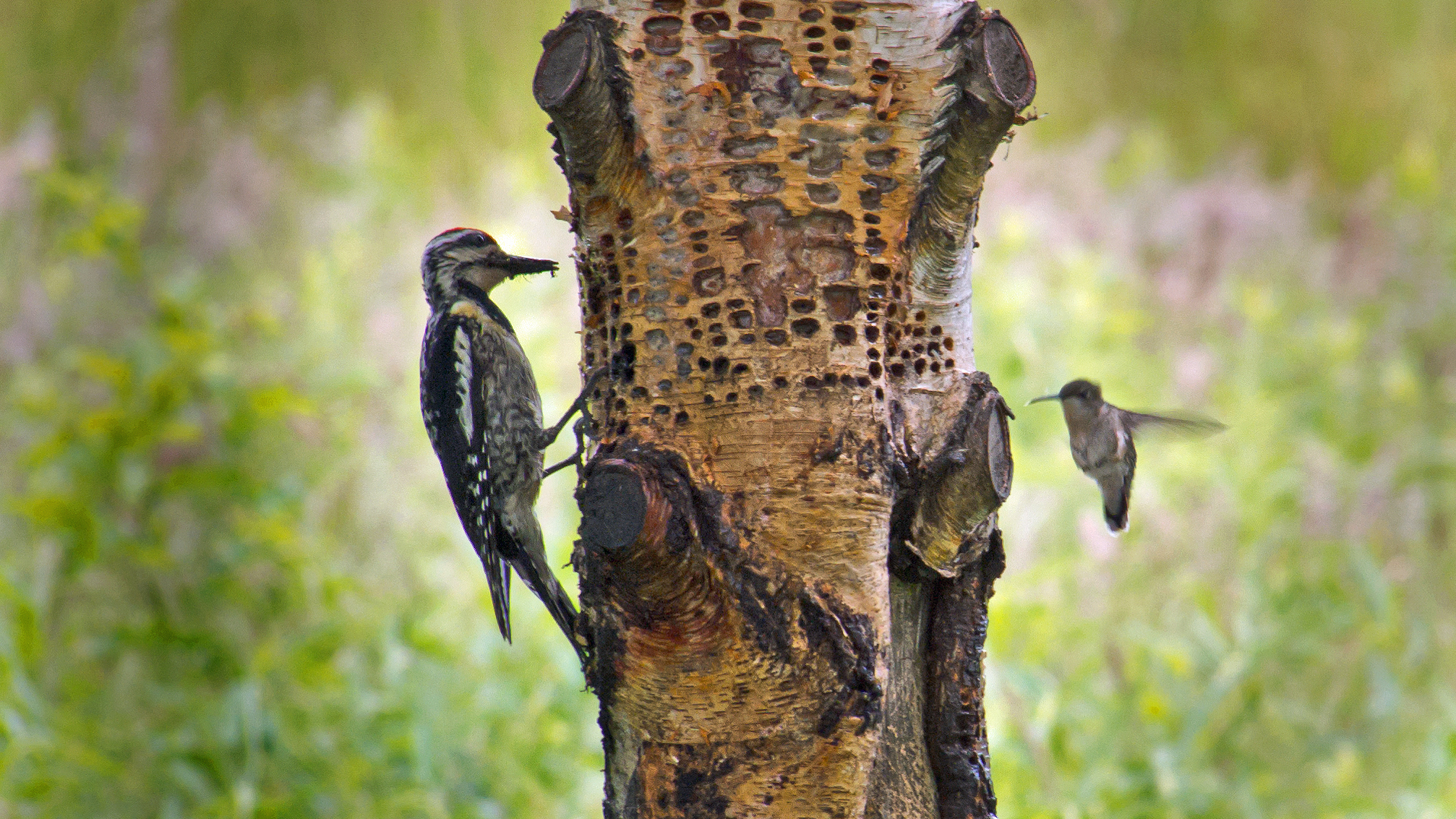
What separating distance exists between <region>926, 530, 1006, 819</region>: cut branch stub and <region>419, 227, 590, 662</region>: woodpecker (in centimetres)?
102

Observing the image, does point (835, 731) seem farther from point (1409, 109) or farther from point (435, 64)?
point (1409, 109)

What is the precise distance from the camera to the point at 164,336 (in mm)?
2451

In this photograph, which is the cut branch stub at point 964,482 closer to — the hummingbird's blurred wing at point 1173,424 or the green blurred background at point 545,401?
the hummingbird's blurred wing at point 1173,424

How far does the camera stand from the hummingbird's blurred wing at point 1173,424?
1.71m

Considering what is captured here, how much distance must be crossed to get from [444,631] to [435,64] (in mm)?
2607

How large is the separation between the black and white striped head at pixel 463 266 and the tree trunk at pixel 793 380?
883mm

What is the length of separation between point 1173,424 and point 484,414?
121 centimetres

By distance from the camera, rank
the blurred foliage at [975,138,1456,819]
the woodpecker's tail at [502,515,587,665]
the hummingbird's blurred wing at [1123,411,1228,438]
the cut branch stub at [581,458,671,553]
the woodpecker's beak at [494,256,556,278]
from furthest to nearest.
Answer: the blurred foliage at [975,138,1456,819]
the woodpecker's tail at [502,515,587,665]
the woodpecker's beak at [494,256,556,278]
the hummingbird's blurred wing at [1123,411,1228,438]
the cut branch stub at [581,458,671,553]

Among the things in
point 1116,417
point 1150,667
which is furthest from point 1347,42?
point 1116,417

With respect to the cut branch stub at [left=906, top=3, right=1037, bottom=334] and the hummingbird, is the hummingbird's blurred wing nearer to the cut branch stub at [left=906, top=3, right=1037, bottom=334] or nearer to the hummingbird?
the hummingbird

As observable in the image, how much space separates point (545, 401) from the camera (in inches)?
117

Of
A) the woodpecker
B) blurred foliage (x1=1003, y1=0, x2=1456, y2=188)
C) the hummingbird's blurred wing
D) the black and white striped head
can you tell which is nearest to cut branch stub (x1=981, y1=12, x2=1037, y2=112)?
the hummingbird's blurred wing

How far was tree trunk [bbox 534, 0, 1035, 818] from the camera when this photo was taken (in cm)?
104

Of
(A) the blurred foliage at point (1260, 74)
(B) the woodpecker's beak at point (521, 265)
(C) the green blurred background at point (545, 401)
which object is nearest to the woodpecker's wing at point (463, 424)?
(B) the woodpecker's beak at point (521, 265)
